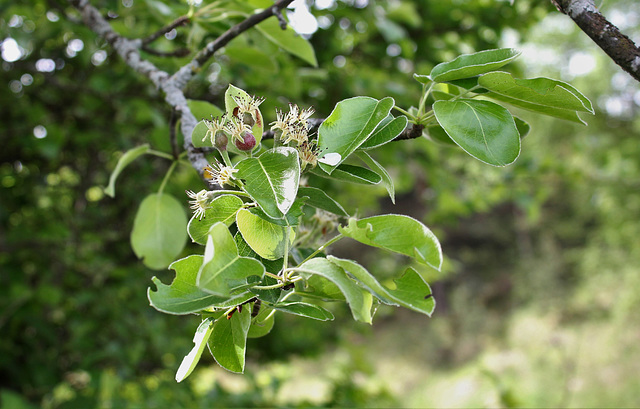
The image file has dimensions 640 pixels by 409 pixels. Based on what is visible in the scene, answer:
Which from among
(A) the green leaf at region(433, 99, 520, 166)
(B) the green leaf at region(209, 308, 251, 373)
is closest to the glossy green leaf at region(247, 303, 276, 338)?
(B) the green leaf at region(209, 308, 251, 373)

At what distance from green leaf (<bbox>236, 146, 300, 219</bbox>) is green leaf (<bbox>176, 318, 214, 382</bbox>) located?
0.42ft

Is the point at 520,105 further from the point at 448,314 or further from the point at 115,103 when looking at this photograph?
the point at 448,314

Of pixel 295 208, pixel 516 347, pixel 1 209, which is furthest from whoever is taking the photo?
pixel 516 347

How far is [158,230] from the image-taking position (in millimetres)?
786

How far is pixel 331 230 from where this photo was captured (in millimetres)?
→ 647

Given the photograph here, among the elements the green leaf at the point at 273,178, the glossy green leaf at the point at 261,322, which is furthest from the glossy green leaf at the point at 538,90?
the glossy green leaf at the point at 261,322

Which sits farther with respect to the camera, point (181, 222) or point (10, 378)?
point (10, 378)

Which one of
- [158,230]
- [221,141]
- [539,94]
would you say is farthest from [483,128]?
[158,230]

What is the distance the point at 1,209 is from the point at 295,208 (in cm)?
164

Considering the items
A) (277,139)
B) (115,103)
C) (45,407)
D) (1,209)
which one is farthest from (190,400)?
(277,139)

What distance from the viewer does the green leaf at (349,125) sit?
0.47m

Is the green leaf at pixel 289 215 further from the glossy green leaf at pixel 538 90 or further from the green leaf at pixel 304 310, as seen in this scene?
the glossy green leaf at pixel 538 90

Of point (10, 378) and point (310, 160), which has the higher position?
point (310, 160)

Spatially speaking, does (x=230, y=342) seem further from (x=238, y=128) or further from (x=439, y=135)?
(x=439, y=135)
